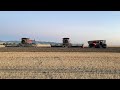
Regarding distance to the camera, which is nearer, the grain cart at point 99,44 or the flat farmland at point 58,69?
the flat farmland at point 58,69

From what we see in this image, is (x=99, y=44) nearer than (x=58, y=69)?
No

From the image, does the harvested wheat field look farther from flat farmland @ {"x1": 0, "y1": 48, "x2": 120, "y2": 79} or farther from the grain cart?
the grain cart

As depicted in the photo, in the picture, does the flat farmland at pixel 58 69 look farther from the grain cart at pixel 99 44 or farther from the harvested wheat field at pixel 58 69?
the grain cart at pixel 99 44

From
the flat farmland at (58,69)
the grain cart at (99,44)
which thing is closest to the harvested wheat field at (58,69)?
the flat farmland at (58,69)

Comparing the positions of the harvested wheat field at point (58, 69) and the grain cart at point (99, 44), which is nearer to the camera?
the harvested wheat field at point (58, 69)

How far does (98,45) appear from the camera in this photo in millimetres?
63531

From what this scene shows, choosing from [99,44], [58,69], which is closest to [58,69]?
[58,69]

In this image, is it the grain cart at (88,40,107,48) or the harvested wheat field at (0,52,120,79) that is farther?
the grain cart at (88,40,107,48)

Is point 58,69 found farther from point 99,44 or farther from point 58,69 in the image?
point 99,44

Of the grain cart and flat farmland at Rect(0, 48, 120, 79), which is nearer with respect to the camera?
flat farmland at Rect(0, 48, 120, 79)

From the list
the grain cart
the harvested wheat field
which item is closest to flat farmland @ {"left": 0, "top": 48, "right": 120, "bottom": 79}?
the harvested wheat field
